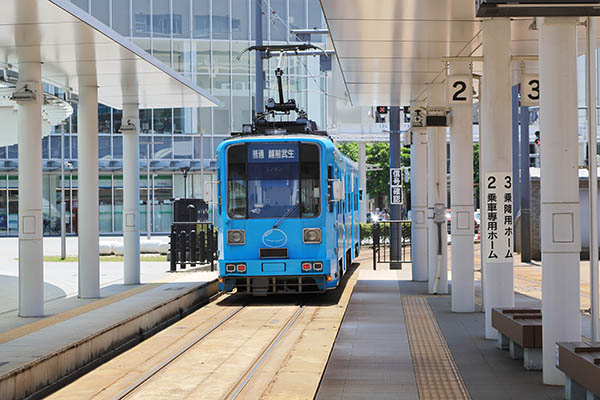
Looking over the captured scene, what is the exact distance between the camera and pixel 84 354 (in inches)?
440

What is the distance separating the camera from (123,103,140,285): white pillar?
20.0 meters

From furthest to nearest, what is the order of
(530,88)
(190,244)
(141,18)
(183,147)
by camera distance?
(183,147) → (141,18) → (190,244) → (530,88)

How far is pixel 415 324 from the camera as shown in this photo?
13.9m

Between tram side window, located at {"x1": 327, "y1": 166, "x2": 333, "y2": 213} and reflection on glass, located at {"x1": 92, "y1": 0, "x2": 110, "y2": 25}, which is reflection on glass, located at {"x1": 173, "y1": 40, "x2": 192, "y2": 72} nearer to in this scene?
reflection on glass, located at {"x1": 92, "y1": 0, "x2": 110, "y2": 25}

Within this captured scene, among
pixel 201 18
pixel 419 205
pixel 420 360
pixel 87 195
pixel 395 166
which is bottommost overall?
pixel 420 360

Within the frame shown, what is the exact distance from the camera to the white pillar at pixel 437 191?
1772 centimetres

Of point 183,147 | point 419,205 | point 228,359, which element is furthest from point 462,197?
point 183,147

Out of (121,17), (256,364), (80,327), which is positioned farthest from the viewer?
(121,17)

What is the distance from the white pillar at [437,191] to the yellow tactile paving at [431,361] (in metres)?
2.75

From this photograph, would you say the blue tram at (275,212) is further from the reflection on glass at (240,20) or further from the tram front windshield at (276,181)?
the reflection on glass at (240,20)

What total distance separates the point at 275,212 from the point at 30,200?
4396 mm

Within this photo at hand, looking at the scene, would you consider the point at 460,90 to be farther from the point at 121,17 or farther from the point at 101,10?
the point at 121,17

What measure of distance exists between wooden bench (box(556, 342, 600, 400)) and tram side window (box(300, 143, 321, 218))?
9.06 meters

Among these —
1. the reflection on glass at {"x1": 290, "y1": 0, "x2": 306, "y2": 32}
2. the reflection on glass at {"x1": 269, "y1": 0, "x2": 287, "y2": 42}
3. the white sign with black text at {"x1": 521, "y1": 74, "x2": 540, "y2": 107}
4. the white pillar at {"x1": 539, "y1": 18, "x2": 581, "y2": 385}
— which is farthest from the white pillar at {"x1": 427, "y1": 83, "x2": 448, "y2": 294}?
the reflection on glass at {"x1": 290, "y1": 0, "x2": 306, "y2": 32}
